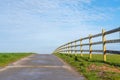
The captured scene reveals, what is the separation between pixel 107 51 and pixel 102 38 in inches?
45.6

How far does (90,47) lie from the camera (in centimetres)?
2219

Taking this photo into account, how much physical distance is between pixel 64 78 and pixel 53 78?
0.36m

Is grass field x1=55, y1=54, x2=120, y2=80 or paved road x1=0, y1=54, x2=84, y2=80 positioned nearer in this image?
grass field x1=55, y1=54, x2=120, y2=80

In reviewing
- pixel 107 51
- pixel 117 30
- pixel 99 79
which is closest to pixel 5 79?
pixel 99 79

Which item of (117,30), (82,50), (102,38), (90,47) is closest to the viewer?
(117,30)

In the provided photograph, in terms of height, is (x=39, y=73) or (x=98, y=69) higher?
(x=98, y=69)

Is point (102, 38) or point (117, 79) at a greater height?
point (102, 38)

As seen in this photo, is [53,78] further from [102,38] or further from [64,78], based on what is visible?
[102,38]

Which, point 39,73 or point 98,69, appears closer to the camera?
point 39,73

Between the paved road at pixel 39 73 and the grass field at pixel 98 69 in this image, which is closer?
the grass field at pixel 98 69

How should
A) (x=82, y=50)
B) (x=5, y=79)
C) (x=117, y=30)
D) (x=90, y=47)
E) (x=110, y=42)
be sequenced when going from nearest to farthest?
(x=5, y=79)
(x=117, y=30)
(x=110, y=42)
(x=90, y=47)
(x=82, y=50)

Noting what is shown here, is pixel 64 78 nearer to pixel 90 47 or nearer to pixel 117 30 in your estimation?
pixel 117 30

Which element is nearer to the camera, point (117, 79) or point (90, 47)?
point (117, 79)

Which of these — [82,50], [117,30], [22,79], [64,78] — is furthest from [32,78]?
[82,50]
